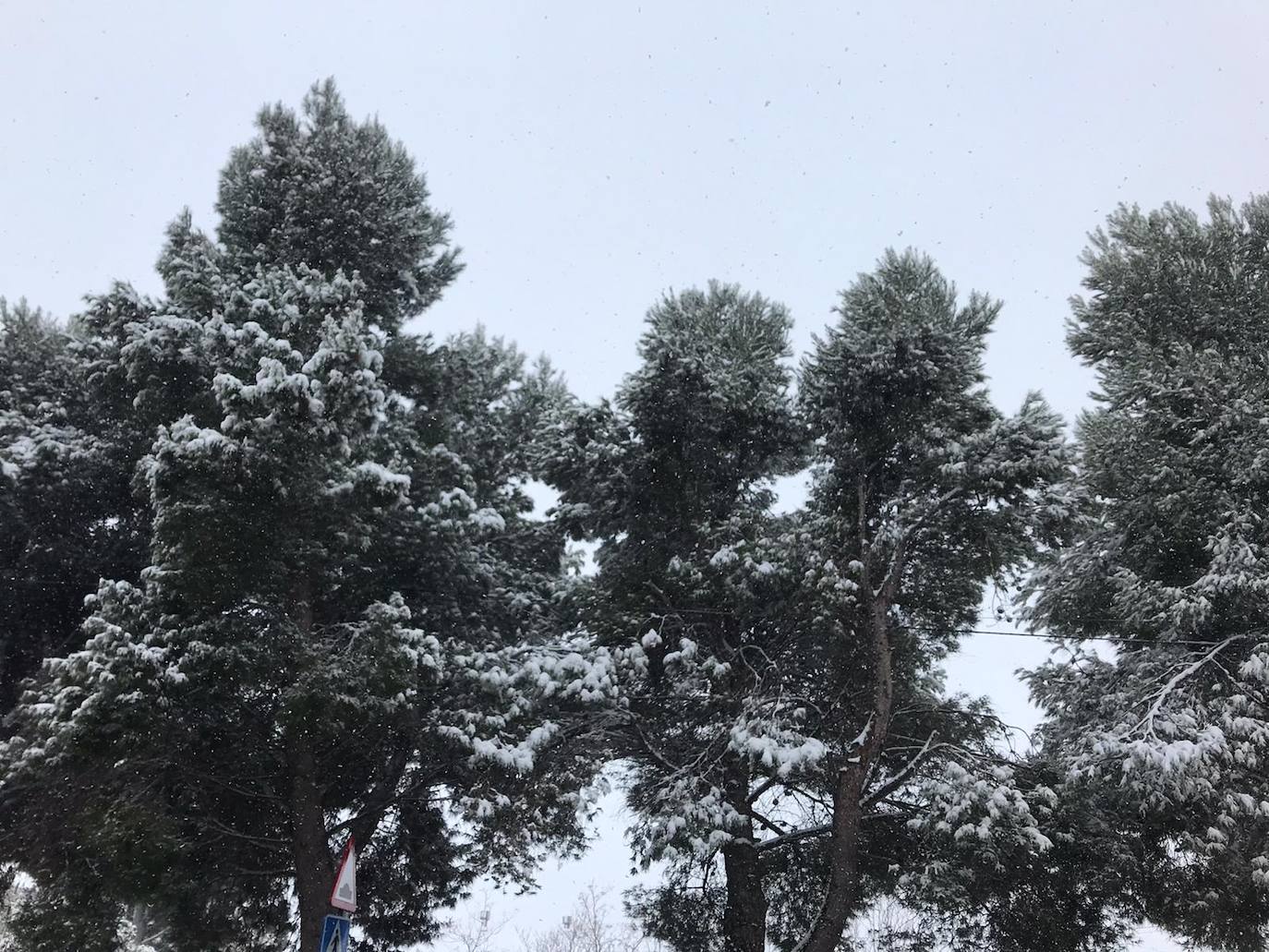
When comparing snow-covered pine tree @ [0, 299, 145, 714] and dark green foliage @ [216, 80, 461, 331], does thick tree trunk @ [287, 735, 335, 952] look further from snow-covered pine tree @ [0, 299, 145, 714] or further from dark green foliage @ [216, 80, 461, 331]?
dark green foliage @ [216, 80, 461, 331]

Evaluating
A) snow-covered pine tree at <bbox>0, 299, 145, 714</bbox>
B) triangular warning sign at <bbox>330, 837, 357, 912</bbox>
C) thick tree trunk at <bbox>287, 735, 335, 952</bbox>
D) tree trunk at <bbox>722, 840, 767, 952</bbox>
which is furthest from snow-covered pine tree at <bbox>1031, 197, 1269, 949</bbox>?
snow-covered pine tree at <bbox>0, 299, 145, 714</bbox>

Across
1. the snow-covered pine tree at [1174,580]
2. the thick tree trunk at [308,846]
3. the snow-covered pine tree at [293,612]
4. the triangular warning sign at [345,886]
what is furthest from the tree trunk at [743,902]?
the triangular warning sign at [345,886]

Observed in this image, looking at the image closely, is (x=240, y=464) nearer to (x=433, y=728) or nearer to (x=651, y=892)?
(x=433, y=728)

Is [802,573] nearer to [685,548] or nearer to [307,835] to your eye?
[685,548]

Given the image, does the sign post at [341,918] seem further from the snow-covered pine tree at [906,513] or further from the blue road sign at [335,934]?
the snow-covered pine tree at [906,513]

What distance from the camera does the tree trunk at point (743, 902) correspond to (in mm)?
12492

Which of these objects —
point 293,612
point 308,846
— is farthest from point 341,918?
point 293,612

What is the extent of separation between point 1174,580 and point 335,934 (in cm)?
1279

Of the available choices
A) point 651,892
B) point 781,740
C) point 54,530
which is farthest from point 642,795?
point 54,530

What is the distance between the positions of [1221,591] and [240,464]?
12480 millimetres

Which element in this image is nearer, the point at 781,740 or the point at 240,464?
the point at 240,464

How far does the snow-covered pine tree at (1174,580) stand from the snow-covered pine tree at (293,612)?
7.42 meters

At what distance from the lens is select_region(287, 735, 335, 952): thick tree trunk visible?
1155 cm

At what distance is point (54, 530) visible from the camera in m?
14.0
